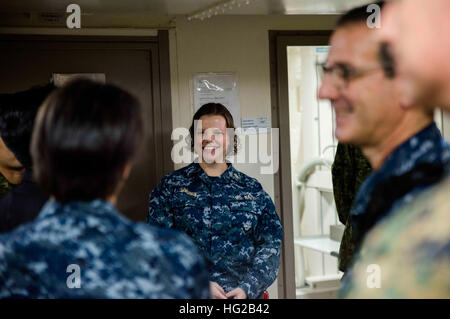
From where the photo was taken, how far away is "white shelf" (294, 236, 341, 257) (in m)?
3.26

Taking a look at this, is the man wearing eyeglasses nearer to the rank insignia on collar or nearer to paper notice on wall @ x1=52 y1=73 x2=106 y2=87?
the rank insignia on collar

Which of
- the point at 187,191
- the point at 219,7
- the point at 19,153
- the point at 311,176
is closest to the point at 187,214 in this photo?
the point at 187,191

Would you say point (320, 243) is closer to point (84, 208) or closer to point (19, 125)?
point (19, 125)

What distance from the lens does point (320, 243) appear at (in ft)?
11.6

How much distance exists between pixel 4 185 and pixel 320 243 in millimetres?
2475

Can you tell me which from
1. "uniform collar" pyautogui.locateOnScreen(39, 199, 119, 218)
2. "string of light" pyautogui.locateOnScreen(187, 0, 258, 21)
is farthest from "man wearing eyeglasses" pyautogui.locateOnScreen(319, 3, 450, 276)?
"string of light" pyautogui.locateOnScreen(187, 0, 258, 21)

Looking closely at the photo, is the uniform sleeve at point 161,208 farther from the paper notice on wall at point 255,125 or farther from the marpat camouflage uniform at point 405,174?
the marpat camouflage uniform at point 405,174

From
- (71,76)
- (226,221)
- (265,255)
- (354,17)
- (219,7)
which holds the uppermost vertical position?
(219,7)

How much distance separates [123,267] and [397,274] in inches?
17.8

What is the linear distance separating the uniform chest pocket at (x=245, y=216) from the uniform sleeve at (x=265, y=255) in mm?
43

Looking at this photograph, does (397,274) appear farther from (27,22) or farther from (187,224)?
(27,22)

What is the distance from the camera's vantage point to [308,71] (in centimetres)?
370

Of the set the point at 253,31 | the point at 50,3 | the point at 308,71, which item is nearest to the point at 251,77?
the point at 253,31
